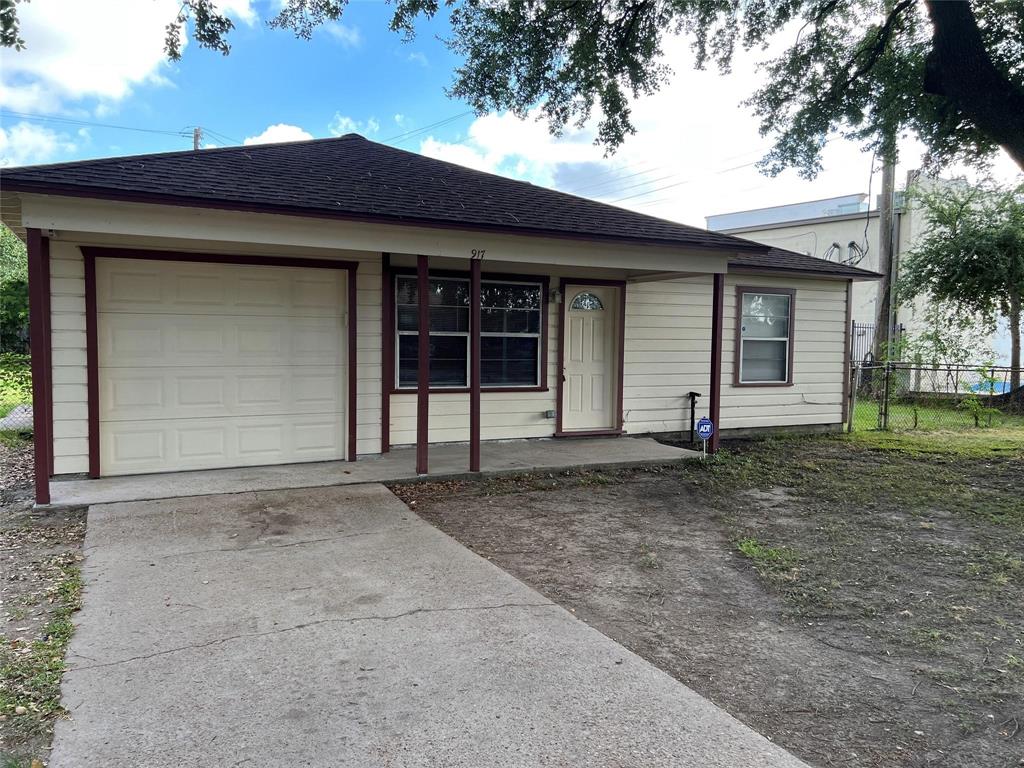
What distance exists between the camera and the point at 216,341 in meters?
6.95

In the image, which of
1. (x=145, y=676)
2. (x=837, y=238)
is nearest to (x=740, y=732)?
(x=145, y=676)

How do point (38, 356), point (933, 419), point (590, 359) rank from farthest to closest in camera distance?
point (933, 419) < point (590, 359) < point (38, 356)

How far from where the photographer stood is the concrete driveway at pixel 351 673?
2.35 meters

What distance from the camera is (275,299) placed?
7.20 m

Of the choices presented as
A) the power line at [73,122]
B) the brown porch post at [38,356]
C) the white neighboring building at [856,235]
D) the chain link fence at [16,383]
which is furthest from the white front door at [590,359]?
the power line at [73,122]

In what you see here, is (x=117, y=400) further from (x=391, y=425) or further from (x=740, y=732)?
(x=740, y=732)

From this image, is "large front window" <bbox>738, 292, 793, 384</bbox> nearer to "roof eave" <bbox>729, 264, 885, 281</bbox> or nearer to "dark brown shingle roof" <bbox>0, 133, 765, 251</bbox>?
"roof eave" <bbox>729, 264, 885, 281</bbox>

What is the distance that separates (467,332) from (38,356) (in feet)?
14.6

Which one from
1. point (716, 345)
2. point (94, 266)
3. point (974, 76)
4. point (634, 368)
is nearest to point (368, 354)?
point (94, 266)

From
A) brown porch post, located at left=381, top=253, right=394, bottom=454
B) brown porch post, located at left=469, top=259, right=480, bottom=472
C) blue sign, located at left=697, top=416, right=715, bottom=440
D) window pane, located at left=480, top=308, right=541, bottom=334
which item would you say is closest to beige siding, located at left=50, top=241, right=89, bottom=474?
brown porch post, located at left=381, top=253, right=394, bottom=454

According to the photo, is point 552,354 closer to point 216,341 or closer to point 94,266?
point 216,341

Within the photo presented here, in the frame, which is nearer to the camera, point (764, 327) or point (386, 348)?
point (386, 348)

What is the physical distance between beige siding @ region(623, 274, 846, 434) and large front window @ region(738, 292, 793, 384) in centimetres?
17

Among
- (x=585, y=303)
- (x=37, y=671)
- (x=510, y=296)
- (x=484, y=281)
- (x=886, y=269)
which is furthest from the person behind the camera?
(x=886, y=269)
